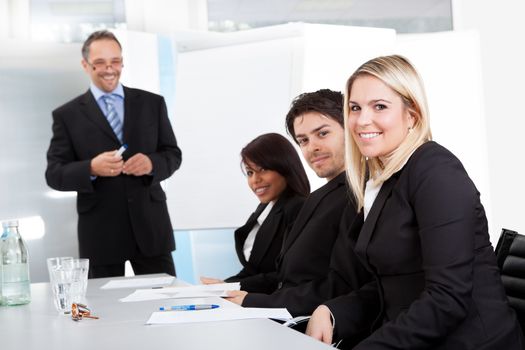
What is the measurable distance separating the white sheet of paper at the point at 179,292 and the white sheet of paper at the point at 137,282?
0.71 feet

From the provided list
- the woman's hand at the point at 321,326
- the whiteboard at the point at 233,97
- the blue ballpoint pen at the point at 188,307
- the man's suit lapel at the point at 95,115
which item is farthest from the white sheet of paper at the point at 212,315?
the whiteboard at the point at 233,97

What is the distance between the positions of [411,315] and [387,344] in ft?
0.30

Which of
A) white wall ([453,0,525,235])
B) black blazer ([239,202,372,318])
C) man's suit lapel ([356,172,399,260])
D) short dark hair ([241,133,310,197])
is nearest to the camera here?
man's suit lapel ([356,172,399,260])

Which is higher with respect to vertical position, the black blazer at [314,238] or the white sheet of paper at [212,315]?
the black blazer at [314,238]

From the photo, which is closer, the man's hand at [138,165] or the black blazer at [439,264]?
the black blazer at [439,264]

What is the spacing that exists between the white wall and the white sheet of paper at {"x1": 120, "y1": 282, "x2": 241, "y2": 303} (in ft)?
12.2

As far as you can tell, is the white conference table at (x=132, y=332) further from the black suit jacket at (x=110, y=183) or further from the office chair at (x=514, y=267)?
the black suit jacket at (x=110, y=183)

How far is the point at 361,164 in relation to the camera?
221 centimetres

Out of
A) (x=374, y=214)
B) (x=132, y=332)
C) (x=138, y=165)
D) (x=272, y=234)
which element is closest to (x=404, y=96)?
(x=374, y=214)

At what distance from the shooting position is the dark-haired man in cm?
230

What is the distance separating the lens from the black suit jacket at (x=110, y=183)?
3871 mm

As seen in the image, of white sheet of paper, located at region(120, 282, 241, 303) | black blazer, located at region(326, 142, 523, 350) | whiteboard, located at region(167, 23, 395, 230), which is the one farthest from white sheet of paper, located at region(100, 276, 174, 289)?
whiteboard, located at region(167, 23, 395, 230)

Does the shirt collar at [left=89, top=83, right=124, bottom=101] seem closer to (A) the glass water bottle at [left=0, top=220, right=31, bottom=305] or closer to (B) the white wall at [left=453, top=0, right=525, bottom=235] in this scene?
(A) the glass water bottle at [left=0, top=220, right=31, bottom=305]

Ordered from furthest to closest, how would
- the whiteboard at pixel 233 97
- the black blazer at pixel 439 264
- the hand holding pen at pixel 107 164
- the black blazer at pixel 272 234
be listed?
the whiteboard at pixel 233 97 → the hand holding pen at pixel 107 164 → the black blazer at pixel 272 234 → the black blazer at pixel 439 264
